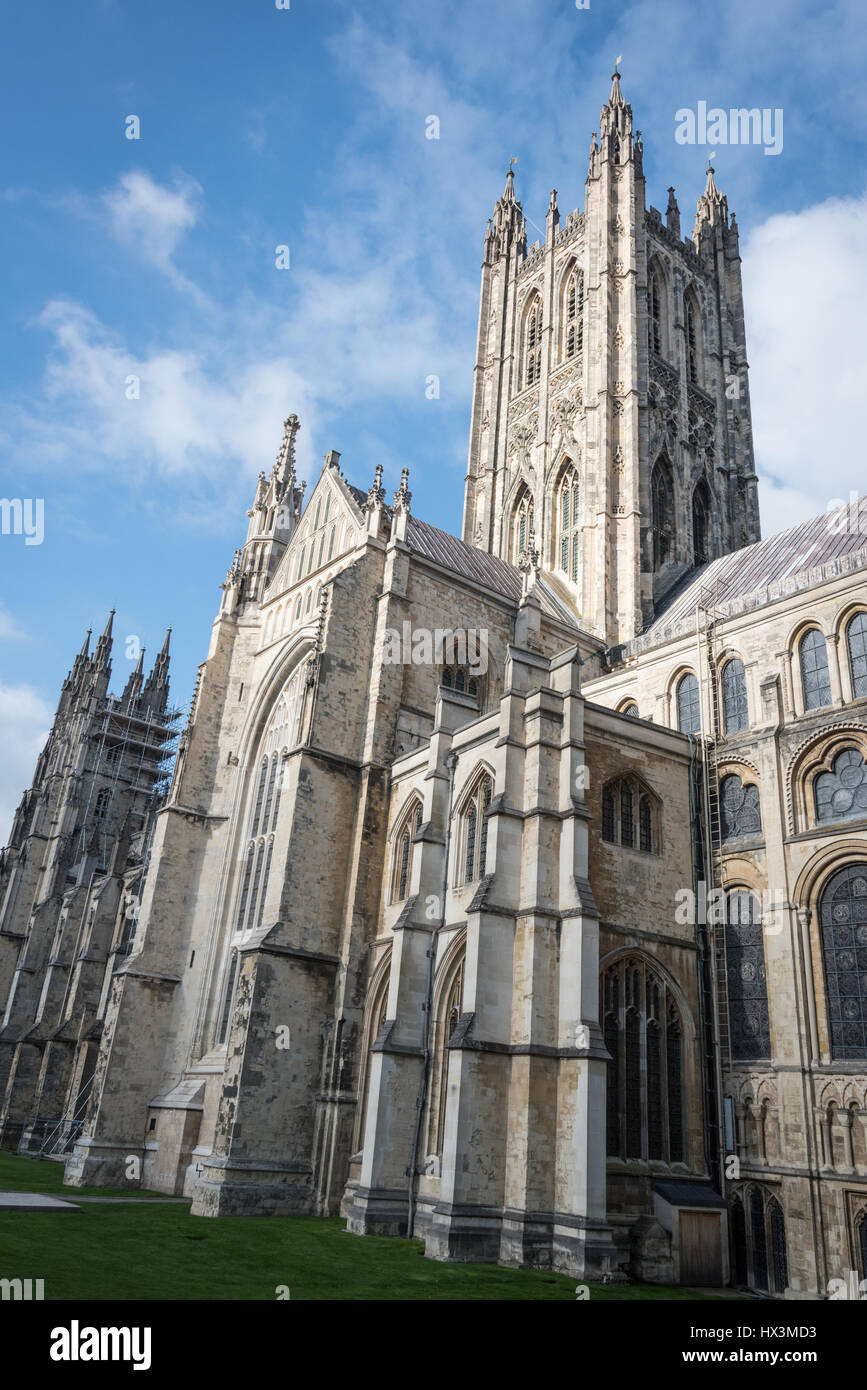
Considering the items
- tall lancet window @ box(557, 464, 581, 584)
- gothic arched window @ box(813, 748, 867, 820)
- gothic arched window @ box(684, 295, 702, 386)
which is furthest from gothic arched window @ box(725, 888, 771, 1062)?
gothic arched window @ box(684, 295, 702, 386)

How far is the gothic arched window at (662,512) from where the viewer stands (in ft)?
129

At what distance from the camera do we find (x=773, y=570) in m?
29.6

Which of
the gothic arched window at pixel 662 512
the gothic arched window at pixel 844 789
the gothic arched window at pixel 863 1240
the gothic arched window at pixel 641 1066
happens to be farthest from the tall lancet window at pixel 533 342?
the gothic arched window at pixel 863 1240

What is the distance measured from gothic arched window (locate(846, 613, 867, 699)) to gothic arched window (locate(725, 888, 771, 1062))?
525 centimetres

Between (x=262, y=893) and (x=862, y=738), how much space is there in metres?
16.9

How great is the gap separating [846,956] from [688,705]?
8.66 meters

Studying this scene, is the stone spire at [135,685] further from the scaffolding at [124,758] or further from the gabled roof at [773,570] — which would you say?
the gabled roof at [773,570]

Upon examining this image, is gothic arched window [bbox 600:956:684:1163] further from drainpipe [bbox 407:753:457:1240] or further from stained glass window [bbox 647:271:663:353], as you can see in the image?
stained glass window [bbox 647:271:663:353]

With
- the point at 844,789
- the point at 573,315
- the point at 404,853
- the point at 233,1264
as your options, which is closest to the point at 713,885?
the point at 844,789

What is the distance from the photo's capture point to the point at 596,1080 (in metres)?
17.5

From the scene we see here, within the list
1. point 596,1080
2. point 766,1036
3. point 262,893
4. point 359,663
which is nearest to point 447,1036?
point 596,1080

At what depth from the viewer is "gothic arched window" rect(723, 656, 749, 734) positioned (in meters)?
24.4
